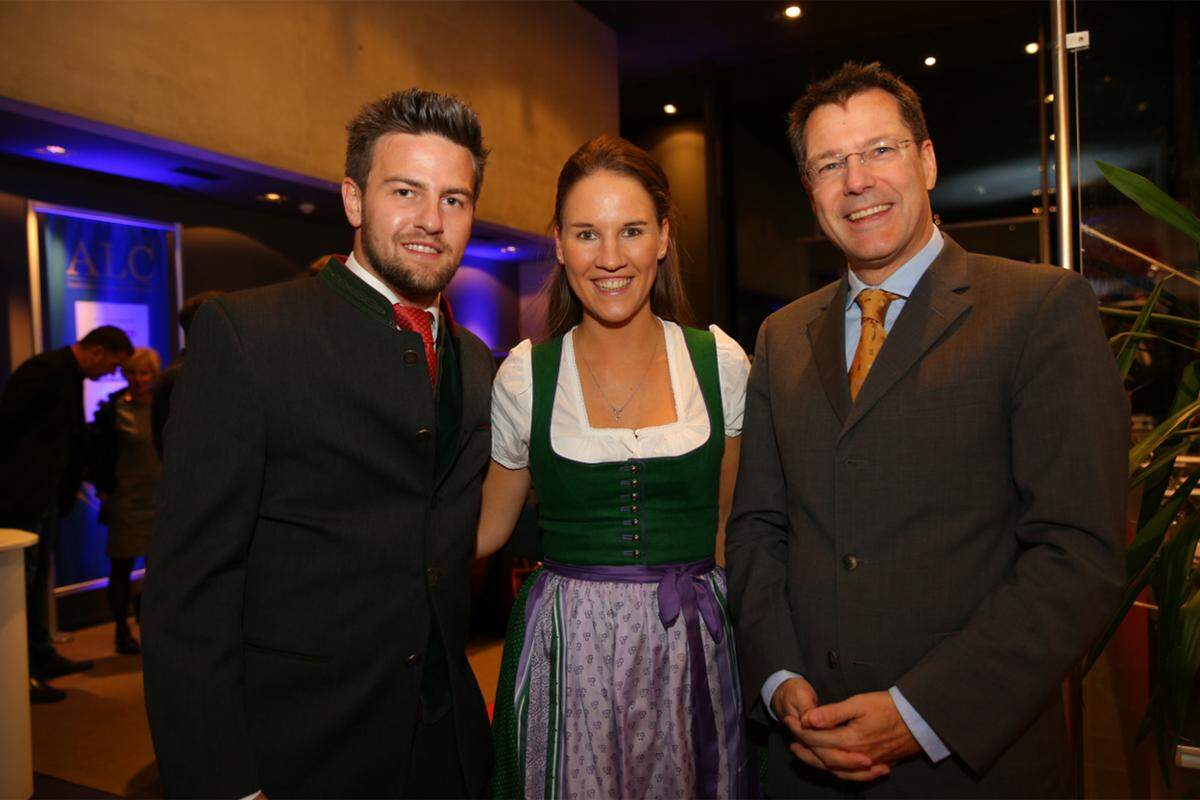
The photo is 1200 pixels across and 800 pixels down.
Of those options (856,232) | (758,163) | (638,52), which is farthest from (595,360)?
(758,163)

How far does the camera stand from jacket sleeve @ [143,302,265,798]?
3.99ft

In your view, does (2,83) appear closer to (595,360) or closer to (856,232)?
(595,360)

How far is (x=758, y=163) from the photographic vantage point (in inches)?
347

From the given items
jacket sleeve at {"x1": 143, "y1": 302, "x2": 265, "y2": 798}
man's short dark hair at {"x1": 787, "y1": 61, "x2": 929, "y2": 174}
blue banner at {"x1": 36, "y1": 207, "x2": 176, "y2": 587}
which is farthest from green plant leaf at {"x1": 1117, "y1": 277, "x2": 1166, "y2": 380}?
blue banner at {"x1": 36, "y1": 207, "x2": 176, "y2": 587}

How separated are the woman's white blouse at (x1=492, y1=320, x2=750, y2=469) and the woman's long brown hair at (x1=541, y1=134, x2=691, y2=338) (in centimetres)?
11

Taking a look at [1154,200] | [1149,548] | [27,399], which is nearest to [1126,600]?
[1149,548]

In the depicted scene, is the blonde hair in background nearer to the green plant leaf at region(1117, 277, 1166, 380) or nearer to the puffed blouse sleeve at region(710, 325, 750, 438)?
the puffed blouse sleeve at region(710, 325, 750, 438)

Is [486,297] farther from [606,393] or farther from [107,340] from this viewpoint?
[606,393]

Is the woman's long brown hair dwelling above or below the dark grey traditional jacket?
above

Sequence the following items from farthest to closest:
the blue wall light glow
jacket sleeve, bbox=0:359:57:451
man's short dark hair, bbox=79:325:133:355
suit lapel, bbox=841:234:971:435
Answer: the blue wall light glow < man's short dark hair, bbox=79:325:133:355 < jacket sleeve, bbox=0:359:57:451 < suit lapel, bbox=841:234:971:435

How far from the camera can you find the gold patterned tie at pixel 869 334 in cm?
141

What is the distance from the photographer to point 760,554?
4.97 ft

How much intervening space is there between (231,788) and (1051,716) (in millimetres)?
1255

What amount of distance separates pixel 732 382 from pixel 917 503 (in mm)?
626
